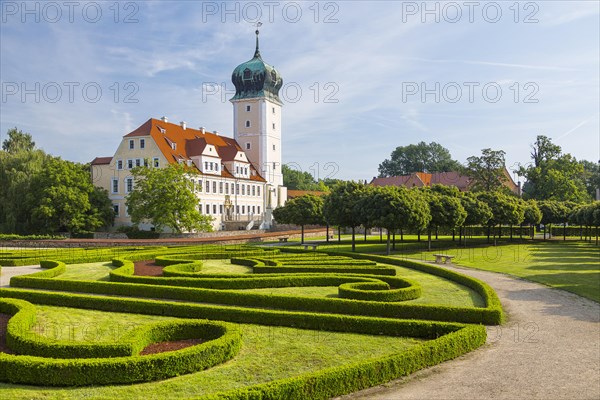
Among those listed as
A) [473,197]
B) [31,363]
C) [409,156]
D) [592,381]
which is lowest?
[592,381]

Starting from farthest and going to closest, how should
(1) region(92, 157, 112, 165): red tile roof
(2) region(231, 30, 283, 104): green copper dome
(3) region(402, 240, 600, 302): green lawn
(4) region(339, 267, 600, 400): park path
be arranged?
(2) region(231, 30, 283, 104): green copper dome < (1) region(92, 157, 112, 165): red tile roof < (3) region(402, 240, 600, 302): green lawn < (4) region(339, 267, 600, 400): park path

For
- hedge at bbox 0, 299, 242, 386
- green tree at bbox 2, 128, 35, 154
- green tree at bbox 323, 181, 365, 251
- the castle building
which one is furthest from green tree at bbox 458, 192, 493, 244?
green tree at bbox 2, 128, 35, 154

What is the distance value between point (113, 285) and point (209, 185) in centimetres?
4941

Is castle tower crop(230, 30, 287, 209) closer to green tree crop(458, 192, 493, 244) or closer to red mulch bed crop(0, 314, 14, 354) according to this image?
green tree crop(458, 192, 493, 244)

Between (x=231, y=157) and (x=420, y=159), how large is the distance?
87044 millimetres

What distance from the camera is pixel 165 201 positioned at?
54875mm

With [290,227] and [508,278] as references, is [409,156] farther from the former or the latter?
[508,278]

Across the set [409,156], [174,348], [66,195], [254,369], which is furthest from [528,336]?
[409,156]

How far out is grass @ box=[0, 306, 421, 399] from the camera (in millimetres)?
9961

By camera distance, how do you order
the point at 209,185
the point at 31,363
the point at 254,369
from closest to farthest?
the point at 31,363 → the point at 254,369 → the point at 209,185

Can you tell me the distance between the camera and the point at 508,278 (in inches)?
1036

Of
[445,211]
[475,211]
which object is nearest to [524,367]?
[445,211]

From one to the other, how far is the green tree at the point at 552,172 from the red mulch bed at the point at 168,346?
73.8 metres

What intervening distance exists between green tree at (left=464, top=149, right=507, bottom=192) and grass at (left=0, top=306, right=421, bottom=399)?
7866 centimetres
